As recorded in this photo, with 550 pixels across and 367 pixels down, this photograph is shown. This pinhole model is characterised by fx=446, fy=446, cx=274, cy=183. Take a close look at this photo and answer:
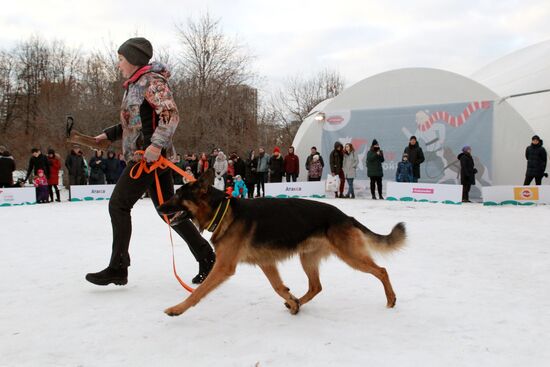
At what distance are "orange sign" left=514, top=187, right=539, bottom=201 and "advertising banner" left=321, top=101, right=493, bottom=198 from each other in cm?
224

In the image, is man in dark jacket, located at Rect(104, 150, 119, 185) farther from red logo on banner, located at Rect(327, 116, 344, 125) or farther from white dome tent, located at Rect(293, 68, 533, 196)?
red logo on banner, located at Rect(327, 116, 344, 125)

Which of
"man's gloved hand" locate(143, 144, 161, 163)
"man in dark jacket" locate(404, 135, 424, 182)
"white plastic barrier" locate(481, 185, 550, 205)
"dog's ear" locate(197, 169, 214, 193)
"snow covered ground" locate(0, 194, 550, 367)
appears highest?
"man in dark jacket" locate(404, 135, 424, 182)

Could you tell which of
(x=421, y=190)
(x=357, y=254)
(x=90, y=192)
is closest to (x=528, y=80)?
(x=421, y=190)

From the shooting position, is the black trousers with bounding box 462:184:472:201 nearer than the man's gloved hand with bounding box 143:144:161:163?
No

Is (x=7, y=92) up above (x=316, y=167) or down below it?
above

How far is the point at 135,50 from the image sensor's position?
12.9ft

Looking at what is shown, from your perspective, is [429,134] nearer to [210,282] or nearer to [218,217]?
[218,217]

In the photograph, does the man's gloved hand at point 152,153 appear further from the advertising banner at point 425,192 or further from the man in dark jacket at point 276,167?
the man in dark jacket at point 276,167

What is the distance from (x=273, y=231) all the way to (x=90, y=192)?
534 inches

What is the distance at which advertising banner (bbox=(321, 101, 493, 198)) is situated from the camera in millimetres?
15062

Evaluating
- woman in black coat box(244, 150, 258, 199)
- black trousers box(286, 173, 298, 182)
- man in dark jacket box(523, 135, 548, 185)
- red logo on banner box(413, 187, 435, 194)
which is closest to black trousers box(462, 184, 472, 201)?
red logo on banner box(413, 187, 435, 194)

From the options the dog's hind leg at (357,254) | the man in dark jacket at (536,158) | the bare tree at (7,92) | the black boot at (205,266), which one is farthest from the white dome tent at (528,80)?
the bare tree at (7,92)

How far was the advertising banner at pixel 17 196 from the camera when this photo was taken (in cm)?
1377

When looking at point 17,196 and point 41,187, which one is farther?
point 41,187
